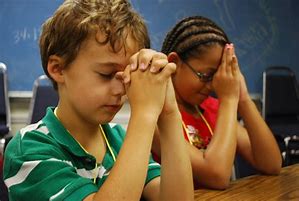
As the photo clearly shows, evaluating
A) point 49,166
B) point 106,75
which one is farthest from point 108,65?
point 49,166

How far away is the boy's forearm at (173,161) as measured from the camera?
118cm

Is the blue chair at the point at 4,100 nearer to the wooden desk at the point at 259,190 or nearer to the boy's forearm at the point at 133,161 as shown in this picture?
the wooden desk at the point at 259,190

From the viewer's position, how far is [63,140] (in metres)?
1.17

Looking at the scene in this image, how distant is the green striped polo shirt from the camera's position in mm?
1021

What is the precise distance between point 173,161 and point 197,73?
68cm

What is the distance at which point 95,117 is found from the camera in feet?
3.71

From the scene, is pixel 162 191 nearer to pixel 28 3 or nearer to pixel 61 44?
pixel 61 44

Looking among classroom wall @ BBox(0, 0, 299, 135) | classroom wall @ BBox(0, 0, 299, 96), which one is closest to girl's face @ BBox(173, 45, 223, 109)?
classroom wall @ BBox(0, 0, 299, 135)

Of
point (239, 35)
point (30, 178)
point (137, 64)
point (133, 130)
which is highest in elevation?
point (137, 64)

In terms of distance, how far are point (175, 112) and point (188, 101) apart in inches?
26.9

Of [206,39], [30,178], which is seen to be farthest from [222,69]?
[30,178]

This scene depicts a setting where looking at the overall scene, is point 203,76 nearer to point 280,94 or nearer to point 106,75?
point 106,75

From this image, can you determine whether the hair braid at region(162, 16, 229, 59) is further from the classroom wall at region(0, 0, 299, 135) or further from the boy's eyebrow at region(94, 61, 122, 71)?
the classroom wall at region(0, 0, 299, 135)

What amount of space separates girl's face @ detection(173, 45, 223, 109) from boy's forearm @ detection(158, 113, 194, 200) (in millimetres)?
622
